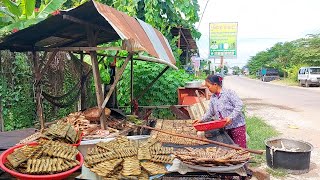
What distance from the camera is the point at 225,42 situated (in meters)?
17.2

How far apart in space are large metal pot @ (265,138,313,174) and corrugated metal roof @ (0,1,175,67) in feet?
9.46

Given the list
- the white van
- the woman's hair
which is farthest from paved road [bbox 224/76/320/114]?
the woman's hair

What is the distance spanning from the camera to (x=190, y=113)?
649cm

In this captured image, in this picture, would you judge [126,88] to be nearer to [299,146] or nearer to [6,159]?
[299,146]

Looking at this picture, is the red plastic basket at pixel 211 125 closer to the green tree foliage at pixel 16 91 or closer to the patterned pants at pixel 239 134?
the patterned pants at pixel 239 134

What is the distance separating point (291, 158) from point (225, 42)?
12730 millimetres

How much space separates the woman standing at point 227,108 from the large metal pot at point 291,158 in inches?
58.0

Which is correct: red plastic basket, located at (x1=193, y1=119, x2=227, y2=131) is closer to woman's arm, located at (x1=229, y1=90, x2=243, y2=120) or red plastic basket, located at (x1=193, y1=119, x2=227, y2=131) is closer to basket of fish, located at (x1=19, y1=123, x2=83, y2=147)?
woman's arm, located at (x1=229, y1=90, x2=243, y2=120)

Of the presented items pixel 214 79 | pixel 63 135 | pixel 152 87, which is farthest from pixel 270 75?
pixel 63 135

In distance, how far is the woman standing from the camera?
13.4 feet

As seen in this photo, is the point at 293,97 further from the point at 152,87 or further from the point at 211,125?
the point at 211,125

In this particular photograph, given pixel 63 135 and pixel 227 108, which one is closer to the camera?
pixel 63 135

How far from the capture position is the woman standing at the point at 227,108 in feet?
13.4

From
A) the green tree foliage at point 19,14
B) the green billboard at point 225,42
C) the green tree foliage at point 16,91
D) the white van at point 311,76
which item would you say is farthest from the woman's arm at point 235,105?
the white van at point 311,76
